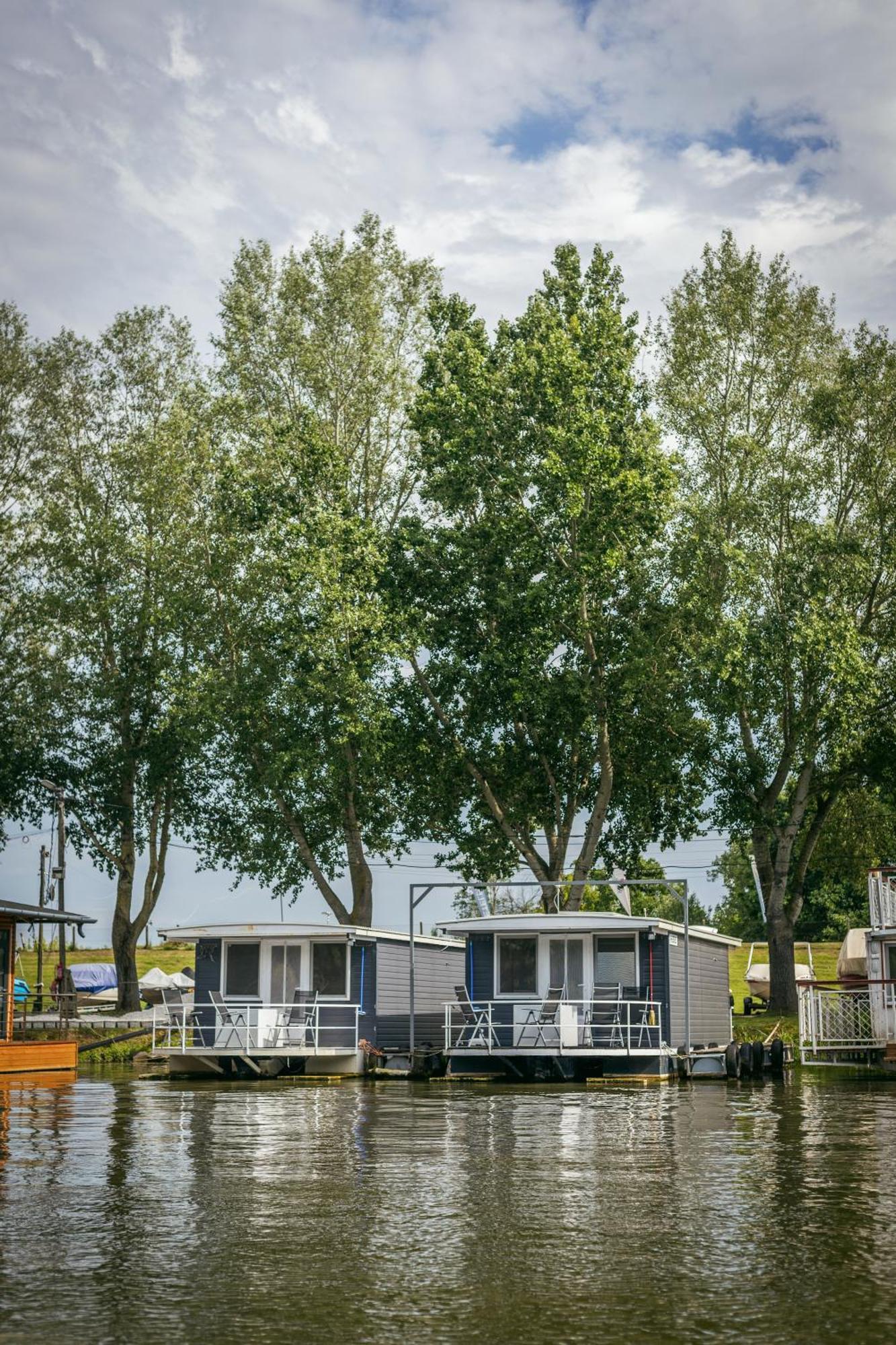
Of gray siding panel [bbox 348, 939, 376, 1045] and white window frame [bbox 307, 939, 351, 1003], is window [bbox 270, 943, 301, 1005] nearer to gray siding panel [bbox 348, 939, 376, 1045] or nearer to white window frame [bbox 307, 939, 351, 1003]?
white window frame [bbox 307, 939, 351, 1003]

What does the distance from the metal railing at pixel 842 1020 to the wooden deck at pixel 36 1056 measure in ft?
54.5

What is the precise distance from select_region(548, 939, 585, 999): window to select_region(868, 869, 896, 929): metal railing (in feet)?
24.3

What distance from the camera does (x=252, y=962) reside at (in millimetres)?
35500

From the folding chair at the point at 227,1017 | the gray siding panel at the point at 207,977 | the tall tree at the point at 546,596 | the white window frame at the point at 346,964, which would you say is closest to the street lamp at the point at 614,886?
the white window frame at the point at 346,964

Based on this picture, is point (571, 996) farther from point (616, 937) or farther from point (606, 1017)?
point (616, 937)

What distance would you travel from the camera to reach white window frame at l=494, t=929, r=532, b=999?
3369 cm

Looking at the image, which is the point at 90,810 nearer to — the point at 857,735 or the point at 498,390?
the point at 498,390

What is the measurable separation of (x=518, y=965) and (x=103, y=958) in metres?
53.6

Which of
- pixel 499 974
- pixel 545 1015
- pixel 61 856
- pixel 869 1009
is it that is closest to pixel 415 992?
pixel 499 974

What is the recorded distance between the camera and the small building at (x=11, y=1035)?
32906 mm

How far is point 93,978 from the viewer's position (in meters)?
71.2

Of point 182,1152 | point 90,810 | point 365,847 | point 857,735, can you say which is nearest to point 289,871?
point 365,847

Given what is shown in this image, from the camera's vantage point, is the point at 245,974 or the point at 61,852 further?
the point at 61,852

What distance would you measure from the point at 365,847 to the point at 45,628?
1219cm
